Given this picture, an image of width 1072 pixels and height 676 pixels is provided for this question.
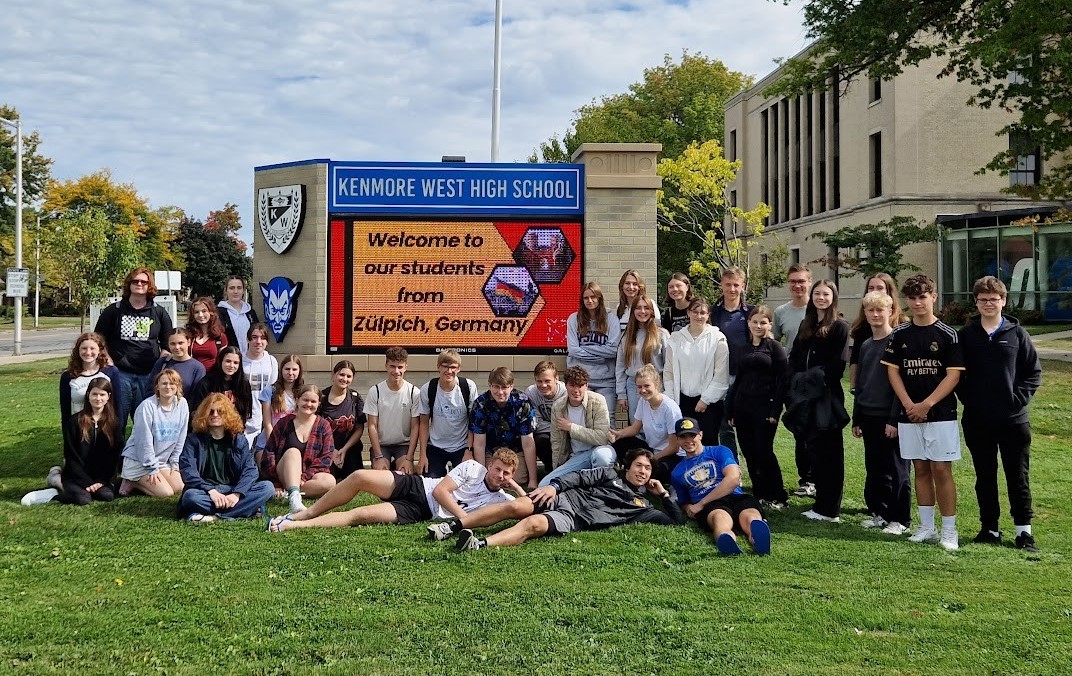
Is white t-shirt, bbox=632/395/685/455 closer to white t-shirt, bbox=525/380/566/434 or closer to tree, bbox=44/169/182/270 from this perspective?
white t-shirt, bbox=525/380/566/434

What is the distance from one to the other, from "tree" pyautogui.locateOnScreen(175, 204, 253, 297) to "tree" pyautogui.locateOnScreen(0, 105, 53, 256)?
12.8 m

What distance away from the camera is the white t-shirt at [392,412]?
28.8 ft

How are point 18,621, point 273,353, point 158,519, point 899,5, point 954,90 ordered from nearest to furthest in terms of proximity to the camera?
point 18,621 < point 158,519 < point 273,353 < point 899,5 < point 954,90

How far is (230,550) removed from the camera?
654 centimetres

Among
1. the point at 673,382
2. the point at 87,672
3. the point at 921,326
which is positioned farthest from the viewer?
the point at 673,382

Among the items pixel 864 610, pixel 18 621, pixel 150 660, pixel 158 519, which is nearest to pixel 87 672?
pixel 150 660

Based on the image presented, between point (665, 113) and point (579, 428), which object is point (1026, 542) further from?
point (665, 113)

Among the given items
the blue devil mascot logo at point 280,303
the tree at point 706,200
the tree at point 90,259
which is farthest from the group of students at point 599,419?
the tree at point 706,200

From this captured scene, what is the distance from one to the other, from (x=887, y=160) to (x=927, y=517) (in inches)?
1300

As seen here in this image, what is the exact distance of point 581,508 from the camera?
7.26 meters

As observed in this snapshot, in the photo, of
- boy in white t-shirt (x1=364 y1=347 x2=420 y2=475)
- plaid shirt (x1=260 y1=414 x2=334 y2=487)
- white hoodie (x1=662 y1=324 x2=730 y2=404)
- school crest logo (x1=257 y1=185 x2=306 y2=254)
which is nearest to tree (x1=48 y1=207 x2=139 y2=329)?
school crest logo (x1=257 y1=185 x2=306 y2=254)

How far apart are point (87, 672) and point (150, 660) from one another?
0.88 ft

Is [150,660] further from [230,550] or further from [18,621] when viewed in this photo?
[230,550]

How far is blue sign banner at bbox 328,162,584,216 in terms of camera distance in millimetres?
10086
